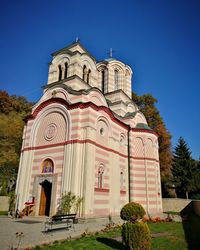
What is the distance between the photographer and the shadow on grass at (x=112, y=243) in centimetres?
708

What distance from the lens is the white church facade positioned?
46.9 feet

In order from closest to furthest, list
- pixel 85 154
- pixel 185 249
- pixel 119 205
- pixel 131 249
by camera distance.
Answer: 1. pixel 131 249
2. pixel 185 249
3. pixel 85 154
4. pixel 119 205

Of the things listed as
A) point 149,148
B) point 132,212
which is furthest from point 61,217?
point 149,148

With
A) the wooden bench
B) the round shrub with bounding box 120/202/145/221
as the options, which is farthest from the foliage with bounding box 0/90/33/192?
the round shrub with bounding box 120/202/145/221

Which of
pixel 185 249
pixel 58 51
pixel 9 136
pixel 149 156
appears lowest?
pixel 185 249

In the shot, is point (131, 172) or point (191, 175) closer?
point (131, 172)

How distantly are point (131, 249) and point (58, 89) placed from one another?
14.2 metres

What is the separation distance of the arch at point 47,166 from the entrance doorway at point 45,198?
2.75 ft

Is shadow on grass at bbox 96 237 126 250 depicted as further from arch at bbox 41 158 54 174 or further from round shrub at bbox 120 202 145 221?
arch at bbox 41 158 54 174

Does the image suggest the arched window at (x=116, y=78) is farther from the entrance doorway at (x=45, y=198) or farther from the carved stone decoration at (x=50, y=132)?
the entrance doorway at (x=45, y=198)

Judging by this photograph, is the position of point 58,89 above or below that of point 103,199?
above

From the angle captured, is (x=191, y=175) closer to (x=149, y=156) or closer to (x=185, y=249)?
(x=149, y=156)

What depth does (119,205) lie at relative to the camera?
16.7 meters

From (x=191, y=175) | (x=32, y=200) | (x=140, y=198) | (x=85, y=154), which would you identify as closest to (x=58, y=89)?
(x=85, y=154)
